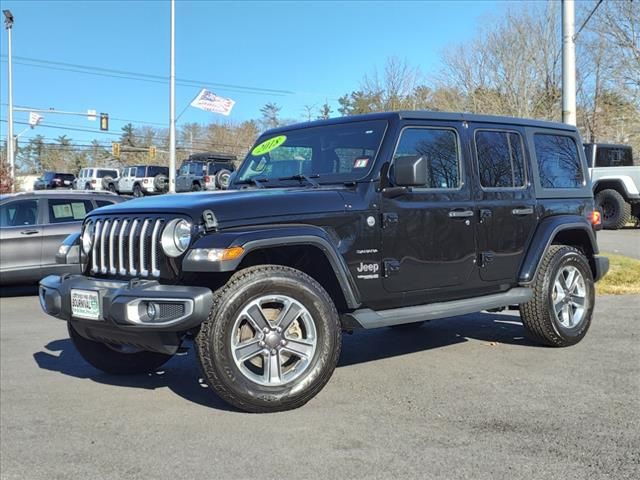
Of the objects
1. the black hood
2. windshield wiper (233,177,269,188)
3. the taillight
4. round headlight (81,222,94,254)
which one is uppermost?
windshield wiper (233,177,269,188)

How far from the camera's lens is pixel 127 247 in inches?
167

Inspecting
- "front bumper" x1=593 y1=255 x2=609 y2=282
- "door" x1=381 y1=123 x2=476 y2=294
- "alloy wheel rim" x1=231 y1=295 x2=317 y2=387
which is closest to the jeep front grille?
"alloy wheel rim" x1=231 y1=295 x2=317 y2=387

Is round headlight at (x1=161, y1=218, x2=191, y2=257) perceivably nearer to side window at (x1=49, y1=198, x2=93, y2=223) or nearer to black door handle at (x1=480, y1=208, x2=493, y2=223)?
black door handle at (x1=480, y1=208, x2=493, y2=223)

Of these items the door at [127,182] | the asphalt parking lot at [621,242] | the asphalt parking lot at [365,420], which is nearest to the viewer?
the asphalt parking lot at [365,420]

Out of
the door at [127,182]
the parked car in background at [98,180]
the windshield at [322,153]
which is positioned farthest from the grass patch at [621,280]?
the parked car in background at [98,180]

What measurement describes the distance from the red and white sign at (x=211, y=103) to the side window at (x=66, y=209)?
1968cm

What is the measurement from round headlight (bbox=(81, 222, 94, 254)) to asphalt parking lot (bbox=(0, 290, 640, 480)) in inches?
42.3

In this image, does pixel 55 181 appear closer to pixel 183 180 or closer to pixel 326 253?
pixel 183 180

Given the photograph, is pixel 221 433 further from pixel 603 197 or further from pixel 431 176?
pixel 603 197

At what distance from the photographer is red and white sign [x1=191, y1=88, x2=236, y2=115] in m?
29.3

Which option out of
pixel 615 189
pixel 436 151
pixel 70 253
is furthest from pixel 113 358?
pixel 615 189

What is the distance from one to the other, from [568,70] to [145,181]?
29.3 m

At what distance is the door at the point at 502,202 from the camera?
534 cm

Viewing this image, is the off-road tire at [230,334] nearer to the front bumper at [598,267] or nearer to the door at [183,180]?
the front bumper at [598,267]
